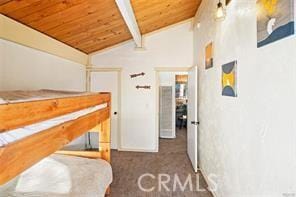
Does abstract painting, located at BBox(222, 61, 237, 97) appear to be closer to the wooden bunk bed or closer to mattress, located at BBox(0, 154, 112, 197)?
the wooden bunk bed

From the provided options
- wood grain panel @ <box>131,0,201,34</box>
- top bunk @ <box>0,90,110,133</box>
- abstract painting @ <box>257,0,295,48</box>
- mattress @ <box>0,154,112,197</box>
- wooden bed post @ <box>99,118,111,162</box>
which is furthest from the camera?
wood grain panel @ <box>131,0,201,34</box>

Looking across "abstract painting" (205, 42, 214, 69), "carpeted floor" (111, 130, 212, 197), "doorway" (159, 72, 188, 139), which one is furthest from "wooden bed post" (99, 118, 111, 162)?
"doorway" (159, 72, 188, 139)

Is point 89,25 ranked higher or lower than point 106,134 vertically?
higher

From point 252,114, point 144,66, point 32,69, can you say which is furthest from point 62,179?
point 144,66

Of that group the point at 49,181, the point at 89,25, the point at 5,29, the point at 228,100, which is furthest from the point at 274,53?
the point at 89,25

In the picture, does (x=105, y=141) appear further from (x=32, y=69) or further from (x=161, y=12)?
(x=161, y=12)

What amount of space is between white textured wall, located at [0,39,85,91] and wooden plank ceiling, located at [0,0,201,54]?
349 mm

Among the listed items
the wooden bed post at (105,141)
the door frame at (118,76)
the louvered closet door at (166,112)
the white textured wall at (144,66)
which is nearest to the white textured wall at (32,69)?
the door frame at (118,76)

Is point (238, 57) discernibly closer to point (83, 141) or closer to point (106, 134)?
point (106, 134)

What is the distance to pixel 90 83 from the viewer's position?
550 cm

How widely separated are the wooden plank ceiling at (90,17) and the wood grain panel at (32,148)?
62.4 inches

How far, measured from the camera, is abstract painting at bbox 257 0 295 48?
1297 millimetres

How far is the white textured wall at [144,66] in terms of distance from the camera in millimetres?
5320

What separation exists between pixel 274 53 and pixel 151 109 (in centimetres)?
403
